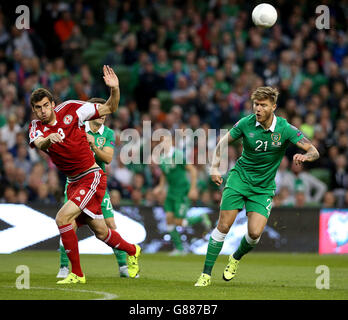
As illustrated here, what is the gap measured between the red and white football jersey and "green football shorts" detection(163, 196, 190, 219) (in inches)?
233

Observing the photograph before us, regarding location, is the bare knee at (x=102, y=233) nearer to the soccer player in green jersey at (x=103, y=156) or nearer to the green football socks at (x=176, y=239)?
the soccer player in green jersey at (x=103, y=156)

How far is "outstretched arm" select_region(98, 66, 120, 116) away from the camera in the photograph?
8836 millimetres

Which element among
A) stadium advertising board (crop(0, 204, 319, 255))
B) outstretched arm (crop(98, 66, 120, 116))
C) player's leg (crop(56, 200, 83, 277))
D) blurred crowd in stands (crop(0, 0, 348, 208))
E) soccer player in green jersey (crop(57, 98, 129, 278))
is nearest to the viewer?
outstretched arm (crop(98, 66, 120, 116))

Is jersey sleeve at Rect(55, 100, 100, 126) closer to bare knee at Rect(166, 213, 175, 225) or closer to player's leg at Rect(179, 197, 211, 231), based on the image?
bare knee at Rect(166, 213, 175, 225)

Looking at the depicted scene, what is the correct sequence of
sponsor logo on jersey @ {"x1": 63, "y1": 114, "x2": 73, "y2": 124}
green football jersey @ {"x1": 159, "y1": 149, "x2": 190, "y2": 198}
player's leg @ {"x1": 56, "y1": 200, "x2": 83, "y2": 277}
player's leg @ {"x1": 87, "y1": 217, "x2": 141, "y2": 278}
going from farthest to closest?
green football jersey @ {"x1": 159, "y1": 149, "x2": 190, "y2": 198}, player's leg @ {"x1": 87, "y1": 217, "x2": 141, "y2": 278}, sponsor logo on jersey @ {"x1": 63, "y1": 114, "x2": 73, "y2": 124}, player's leg @ {"x1": 56, "y1": 200, "x2": 83, "y2": 277}

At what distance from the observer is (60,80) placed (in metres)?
18.2

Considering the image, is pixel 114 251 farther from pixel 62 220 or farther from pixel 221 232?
pixel 221 232

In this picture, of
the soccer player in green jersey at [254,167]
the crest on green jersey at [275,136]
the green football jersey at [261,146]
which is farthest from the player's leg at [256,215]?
the crest on green jersey at [275,136]

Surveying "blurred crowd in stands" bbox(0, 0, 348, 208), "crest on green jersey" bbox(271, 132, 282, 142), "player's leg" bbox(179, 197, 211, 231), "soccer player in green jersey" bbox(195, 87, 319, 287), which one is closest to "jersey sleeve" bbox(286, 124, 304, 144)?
"soccer player in green jersey" bbox(195, 87, 319, 287)

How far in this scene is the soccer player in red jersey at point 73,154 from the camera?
918 centimetres

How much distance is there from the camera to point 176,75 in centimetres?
1930

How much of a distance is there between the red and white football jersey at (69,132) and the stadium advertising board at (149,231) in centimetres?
535

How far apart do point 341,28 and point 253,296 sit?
14201 mm

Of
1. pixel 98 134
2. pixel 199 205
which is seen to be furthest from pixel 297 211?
pixel 98 134
